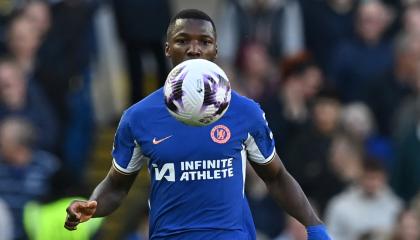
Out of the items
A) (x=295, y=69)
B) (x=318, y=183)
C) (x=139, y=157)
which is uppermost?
(x=139, y=157)

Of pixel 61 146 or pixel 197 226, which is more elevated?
pixel 197 226

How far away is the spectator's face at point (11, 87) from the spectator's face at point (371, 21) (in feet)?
11.3

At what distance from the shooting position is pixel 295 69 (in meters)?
13.8

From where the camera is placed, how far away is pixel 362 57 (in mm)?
13992

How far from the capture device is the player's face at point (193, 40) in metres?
7.24

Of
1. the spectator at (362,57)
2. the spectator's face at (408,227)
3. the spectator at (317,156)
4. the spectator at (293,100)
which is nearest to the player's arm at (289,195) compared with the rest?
the spectator's face at (408,227)

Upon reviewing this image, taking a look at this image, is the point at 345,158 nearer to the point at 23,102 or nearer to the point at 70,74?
the point at 70,74

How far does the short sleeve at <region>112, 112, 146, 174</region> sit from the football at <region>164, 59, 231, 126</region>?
510 millimetres

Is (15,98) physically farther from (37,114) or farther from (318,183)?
(318,183)

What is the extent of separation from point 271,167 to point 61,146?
6.75 m

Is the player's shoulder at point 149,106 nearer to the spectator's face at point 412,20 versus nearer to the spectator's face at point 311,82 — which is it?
the spectator's face at point 311,82

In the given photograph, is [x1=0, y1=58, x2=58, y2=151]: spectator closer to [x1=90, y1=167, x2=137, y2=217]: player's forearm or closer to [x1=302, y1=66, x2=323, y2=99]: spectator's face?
[x1=302, y1=66, x2=323, y2=99]: spectator's face

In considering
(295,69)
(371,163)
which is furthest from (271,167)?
(295,69)

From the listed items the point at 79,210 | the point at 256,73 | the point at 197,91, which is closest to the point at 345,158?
the point at 256,73
